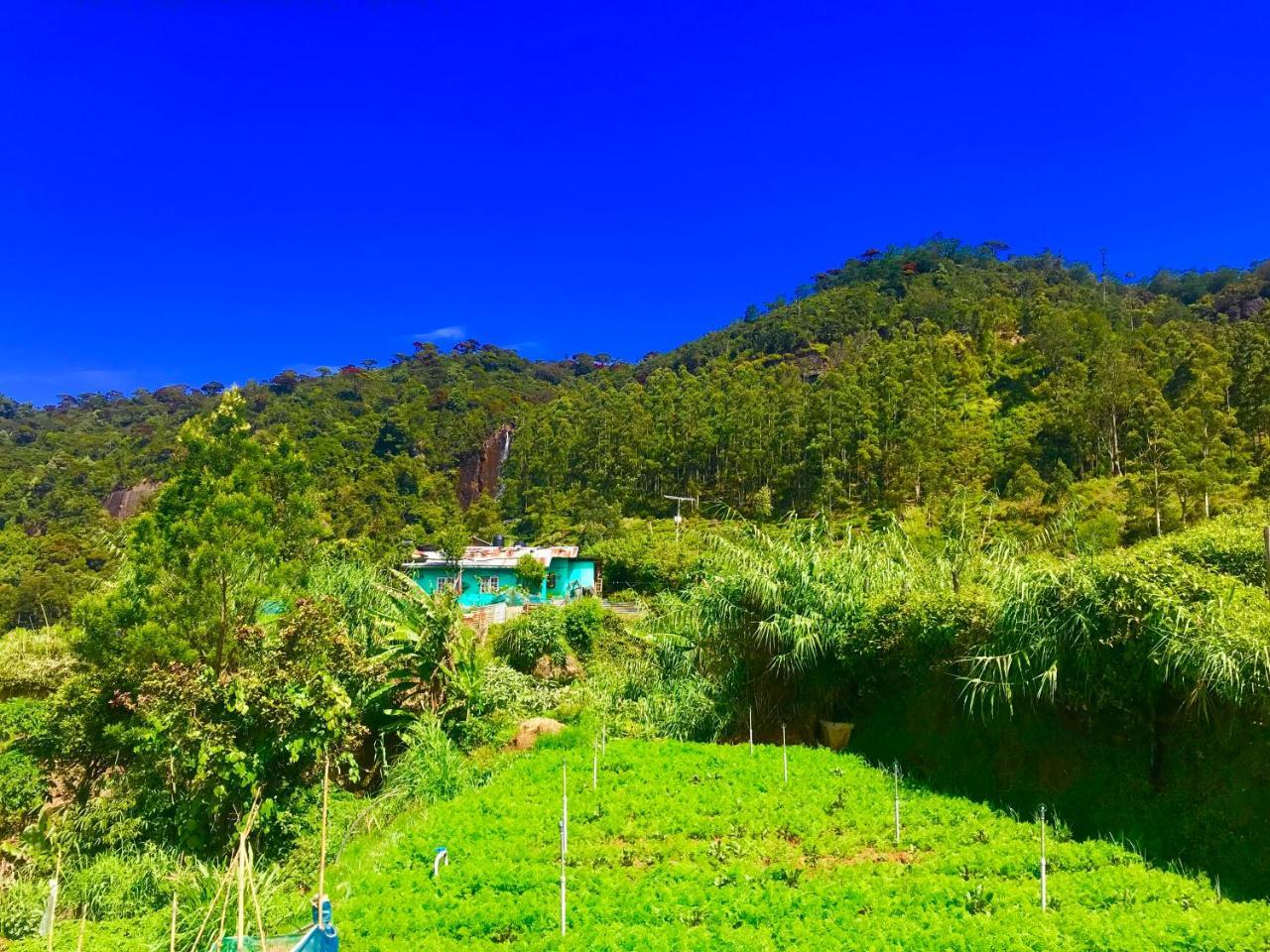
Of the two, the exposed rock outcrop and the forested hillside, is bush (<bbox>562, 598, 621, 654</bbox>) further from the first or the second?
the exposed rock outcrop

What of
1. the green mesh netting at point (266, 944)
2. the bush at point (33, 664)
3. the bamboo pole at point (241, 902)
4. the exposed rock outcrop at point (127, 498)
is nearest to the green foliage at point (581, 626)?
the bush at point (33, 664)

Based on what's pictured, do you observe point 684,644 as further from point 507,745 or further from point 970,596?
point 970,596

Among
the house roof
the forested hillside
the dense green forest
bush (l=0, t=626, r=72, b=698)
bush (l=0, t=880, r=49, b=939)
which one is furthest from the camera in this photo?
the house roof

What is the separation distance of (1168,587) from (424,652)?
399 inches

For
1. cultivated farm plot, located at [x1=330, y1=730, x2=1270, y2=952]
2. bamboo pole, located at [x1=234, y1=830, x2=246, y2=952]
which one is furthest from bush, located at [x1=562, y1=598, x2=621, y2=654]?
bamboo pole, located at [x1=234, y1=830, x2=246, y2=952]

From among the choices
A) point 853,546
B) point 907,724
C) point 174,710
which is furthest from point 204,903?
point 853,546

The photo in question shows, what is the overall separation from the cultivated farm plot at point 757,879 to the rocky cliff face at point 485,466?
210 feet

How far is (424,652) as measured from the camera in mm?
12711

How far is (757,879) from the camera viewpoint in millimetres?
7117

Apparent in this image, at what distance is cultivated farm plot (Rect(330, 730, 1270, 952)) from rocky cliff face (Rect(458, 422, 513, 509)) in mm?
63982

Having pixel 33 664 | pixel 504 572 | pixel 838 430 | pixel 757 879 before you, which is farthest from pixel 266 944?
pixel 838 430

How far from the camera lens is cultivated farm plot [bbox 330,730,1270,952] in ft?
19.5

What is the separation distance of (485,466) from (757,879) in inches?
2741

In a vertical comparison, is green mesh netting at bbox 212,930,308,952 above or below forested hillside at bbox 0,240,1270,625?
below
